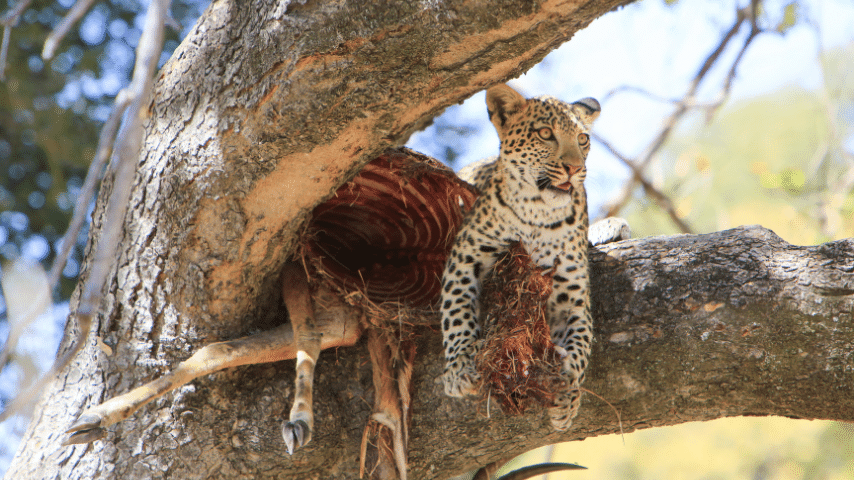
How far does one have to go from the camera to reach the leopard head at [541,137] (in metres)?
3.25

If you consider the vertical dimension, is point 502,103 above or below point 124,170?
above

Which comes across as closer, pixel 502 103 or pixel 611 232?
pixel 502 103

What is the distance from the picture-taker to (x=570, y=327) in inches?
112

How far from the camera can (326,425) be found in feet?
9.15

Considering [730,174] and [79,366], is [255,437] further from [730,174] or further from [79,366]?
[730,174]

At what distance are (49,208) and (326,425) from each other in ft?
12.6

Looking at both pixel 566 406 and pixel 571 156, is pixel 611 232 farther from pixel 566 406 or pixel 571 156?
pixel 566 406

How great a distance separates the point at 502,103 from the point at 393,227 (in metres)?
1.01

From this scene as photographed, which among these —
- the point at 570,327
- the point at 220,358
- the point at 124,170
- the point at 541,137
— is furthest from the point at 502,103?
the point at 124,170

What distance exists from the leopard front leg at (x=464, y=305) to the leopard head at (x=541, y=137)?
1.32 feet

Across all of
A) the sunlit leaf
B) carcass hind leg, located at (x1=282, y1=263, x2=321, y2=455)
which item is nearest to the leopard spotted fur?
carcass hind leg, located at (x1=282, y1=263, x2=321, y2=455)

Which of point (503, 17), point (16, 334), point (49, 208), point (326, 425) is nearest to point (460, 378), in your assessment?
point (326, 425)

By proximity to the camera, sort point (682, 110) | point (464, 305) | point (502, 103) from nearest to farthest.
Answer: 1. point (464, 305)
2. point (502, 103)
3. point (682, 110)

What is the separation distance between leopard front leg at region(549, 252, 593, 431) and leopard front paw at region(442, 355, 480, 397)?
31cm
